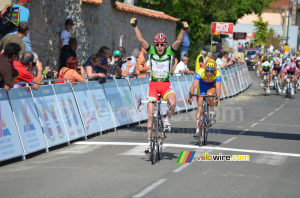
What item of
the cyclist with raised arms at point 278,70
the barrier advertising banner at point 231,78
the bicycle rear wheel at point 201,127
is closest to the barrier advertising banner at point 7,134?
the bicycle rear wheel at point 201,127

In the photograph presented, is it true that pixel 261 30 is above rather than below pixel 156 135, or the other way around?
below

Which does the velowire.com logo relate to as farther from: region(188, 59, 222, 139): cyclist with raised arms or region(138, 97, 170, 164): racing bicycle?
region(188, 59, 222, 139): cyclist with raised arms

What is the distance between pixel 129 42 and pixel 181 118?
10.7 metres

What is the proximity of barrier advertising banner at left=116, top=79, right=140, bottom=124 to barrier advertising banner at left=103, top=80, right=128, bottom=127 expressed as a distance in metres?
0.25

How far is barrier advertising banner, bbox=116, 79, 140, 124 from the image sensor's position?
61.1 ft

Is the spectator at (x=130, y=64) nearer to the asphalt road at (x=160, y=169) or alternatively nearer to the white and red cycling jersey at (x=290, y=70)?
the asphalt road at (x=160, y=169)

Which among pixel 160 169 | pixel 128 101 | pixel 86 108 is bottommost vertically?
pixel 160 169

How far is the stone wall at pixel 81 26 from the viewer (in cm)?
1991

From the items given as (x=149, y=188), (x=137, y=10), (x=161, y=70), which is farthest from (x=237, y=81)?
(x=149, y=188)

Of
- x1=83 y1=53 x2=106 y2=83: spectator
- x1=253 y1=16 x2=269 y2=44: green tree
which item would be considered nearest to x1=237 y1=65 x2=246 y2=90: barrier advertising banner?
x1=83 y1=53 x2=106 y2=83: spectator

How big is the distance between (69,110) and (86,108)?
981mm

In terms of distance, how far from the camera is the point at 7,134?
39.5 feet

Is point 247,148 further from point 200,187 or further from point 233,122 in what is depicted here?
point 233,122

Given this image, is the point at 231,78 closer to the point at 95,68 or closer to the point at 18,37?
the point at 95,68
